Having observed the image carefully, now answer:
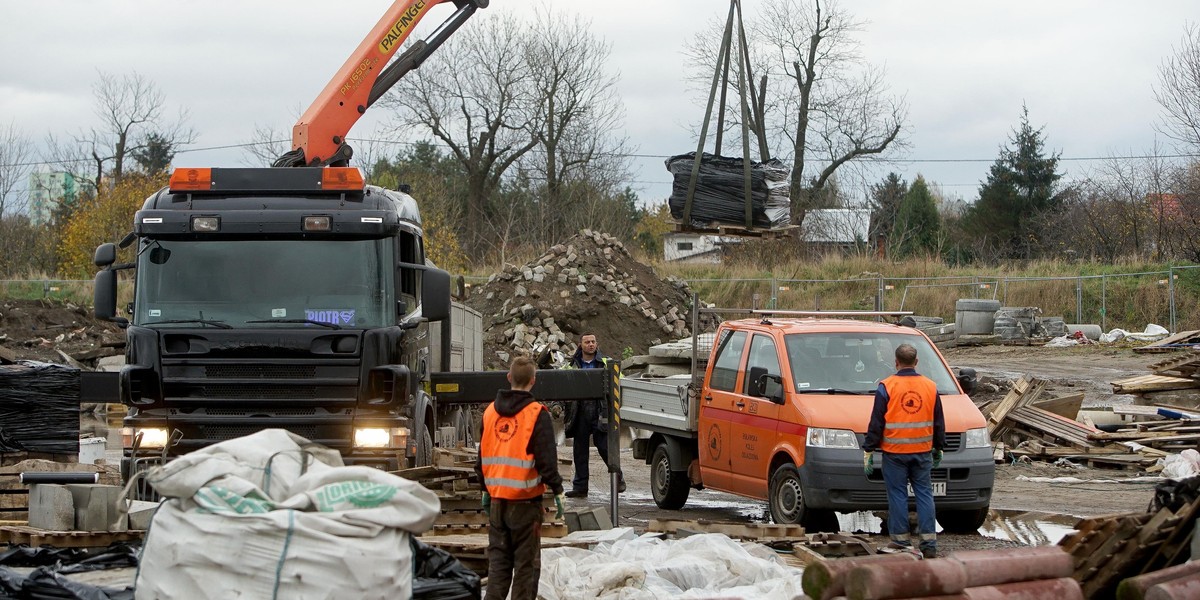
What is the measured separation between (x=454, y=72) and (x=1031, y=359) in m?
27.3

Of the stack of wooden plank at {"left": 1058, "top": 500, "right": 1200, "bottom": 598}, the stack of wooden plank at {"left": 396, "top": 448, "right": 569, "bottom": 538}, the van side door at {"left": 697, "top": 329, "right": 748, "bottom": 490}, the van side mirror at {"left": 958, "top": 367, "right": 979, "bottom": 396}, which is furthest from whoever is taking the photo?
the van side door at {"left": 697, "top": 329, "right": 748, "bottom": 490}

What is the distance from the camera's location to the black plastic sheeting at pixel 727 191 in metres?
14.6

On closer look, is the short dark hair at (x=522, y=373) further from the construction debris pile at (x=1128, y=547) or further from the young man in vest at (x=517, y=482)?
the construction debris pile at (x=1128, y=547)

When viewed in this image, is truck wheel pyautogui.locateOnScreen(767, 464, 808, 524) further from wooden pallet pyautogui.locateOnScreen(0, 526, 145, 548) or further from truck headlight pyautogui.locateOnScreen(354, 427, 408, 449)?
wooden pallet pyautogui.locateOnScreen(0, 526, 145, 548)

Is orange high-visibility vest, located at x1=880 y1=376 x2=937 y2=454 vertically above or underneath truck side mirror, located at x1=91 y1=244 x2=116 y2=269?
underneath

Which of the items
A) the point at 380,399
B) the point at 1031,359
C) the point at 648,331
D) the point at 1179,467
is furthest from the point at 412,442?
the point at 1031,359

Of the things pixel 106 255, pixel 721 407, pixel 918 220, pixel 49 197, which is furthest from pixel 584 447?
pixel 49 197

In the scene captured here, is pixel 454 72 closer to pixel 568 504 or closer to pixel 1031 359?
pixel 1031 359

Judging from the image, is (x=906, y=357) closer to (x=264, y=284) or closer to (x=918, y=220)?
(x=264, y=284)

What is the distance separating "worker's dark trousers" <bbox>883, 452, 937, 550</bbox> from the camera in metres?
10.0

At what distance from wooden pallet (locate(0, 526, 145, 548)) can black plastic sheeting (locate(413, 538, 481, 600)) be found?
2350 mm

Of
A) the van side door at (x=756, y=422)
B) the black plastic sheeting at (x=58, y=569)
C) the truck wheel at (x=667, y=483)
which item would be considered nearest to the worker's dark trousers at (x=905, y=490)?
the van side door at (x=756, y=422)

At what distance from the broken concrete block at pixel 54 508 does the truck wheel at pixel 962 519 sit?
722cm

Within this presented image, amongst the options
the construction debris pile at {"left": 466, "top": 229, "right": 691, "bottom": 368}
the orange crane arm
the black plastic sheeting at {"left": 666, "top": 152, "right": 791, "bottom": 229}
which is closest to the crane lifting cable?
the black plastic sheeting at {"left": 666, "top": 152, "right": 791, "bottom": 229}
